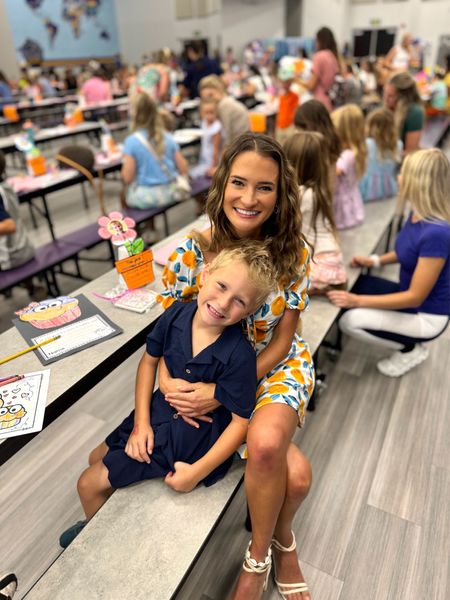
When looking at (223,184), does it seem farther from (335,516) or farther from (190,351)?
(335,516)

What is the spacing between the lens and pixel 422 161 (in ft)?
6.20

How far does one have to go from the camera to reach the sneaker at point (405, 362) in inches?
93.2

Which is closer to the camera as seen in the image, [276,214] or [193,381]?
[193,381]

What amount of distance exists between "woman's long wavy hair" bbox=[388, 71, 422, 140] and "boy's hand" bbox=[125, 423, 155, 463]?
3417 millimetres

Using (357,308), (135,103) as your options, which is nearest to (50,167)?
(135,103)

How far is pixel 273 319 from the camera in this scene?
1.35m

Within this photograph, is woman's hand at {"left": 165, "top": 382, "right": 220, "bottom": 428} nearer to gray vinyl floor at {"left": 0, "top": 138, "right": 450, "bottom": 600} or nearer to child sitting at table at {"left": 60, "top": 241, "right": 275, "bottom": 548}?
child sitting at table at {"left": 60, "top": 241, "right": 275, "bottom": 548}

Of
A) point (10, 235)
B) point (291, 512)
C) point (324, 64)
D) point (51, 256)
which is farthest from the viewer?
point (324, 64)

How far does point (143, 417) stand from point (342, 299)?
3.89ft

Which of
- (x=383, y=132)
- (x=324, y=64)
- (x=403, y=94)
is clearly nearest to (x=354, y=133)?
(x=383, y=132)

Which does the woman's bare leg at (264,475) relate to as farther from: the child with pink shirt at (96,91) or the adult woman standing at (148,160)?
the child with pink shirt at (96,91)

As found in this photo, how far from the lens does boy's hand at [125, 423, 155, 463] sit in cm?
123

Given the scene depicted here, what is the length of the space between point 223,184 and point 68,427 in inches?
57.8

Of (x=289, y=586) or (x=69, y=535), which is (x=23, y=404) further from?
(x=289, y=586)
